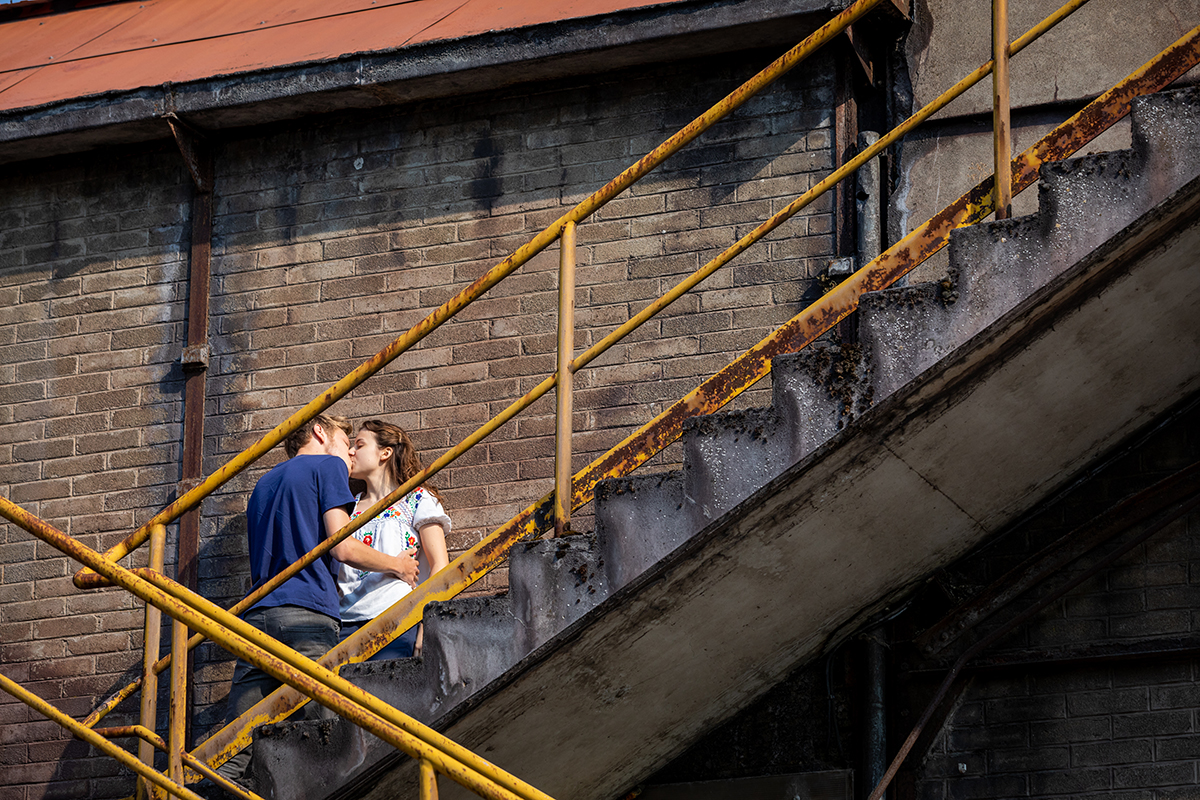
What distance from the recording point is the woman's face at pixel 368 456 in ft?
20.4

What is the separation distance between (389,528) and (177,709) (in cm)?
129

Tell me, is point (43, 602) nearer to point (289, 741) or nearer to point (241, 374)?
point (241, 374)

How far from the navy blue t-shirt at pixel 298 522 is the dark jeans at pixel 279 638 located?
0.14 ft

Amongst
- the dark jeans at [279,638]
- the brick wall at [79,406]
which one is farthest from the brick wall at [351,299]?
the dark jeans at [279,638]

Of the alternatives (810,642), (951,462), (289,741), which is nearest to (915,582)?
(810,642)

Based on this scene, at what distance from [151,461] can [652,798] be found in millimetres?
3137

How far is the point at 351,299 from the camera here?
7.03 meters

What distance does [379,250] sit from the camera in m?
7.06

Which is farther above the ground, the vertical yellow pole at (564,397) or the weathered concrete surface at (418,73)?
the weathered concrete surface at (418,73)

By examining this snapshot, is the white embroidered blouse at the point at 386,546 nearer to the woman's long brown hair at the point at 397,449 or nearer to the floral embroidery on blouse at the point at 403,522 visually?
the floral embroidery on blouse at the point at 403,522

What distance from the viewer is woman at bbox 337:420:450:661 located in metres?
5.60

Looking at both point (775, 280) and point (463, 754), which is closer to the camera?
point (463, 754)

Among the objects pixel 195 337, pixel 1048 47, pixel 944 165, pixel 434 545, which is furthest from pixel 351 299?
pixel 1048 47

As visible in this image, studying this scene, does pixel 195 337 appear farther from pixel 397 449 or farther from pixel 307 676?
pixel 307 676
